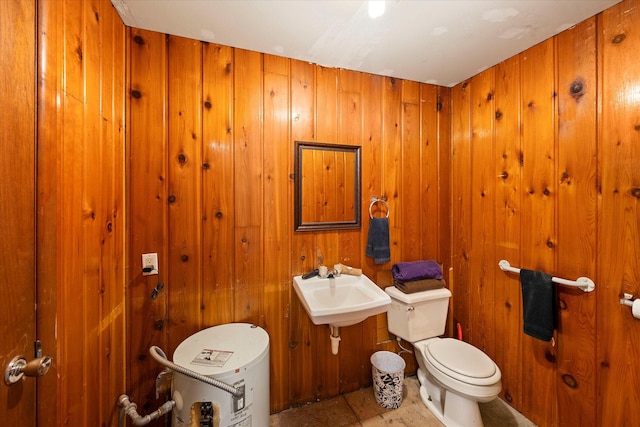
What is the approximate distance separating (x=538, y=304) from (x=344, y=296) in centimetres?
113

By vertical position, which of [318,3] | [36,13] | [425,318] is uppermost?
[318,3]

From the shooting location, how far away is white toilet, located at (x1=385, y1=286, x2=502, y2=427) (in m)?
1.38

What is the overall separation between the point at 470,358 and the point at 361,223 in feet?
3.54

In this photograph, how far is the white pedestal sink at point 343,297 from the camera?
1.34m

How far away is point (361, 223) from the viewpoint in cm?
181

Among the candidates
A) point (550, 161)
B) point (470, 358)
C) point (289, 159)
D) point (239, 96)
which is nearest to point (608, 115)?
point (550, 161)

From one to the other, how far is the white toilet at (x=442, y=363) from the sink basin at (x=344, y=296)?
31 centimetres

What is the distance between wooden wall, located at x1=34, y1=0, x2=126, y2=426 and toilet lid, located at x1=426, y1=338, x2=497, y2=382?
1.75m

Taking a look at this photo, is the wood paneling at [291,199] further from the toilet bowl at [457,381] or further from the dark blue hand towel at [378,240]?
the toilet bowl at [457,381]

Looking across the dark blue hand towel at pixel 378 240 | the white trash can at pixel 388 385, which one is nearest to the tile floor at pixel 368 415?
the white trash can at pixel 388 385

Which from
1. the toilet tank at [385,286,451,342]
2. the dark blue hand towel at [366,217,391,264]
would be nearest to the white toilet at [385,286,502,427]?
the toilet tank at [385,286,451,342]

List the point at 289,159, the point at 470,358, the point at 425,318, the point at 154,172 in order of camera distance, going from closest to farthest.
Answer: the point at 154,172 → the point at 470,358 → the point at 289,159 → the point at 425,318

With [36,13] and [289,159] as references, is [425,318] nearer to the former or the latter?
[289,159]

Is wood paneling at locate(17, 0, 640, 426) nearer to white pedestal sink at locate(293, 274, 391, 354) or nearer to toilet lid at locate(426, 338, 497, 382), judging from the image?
white pedestal sink at locate(293, 274, 391, 354)
